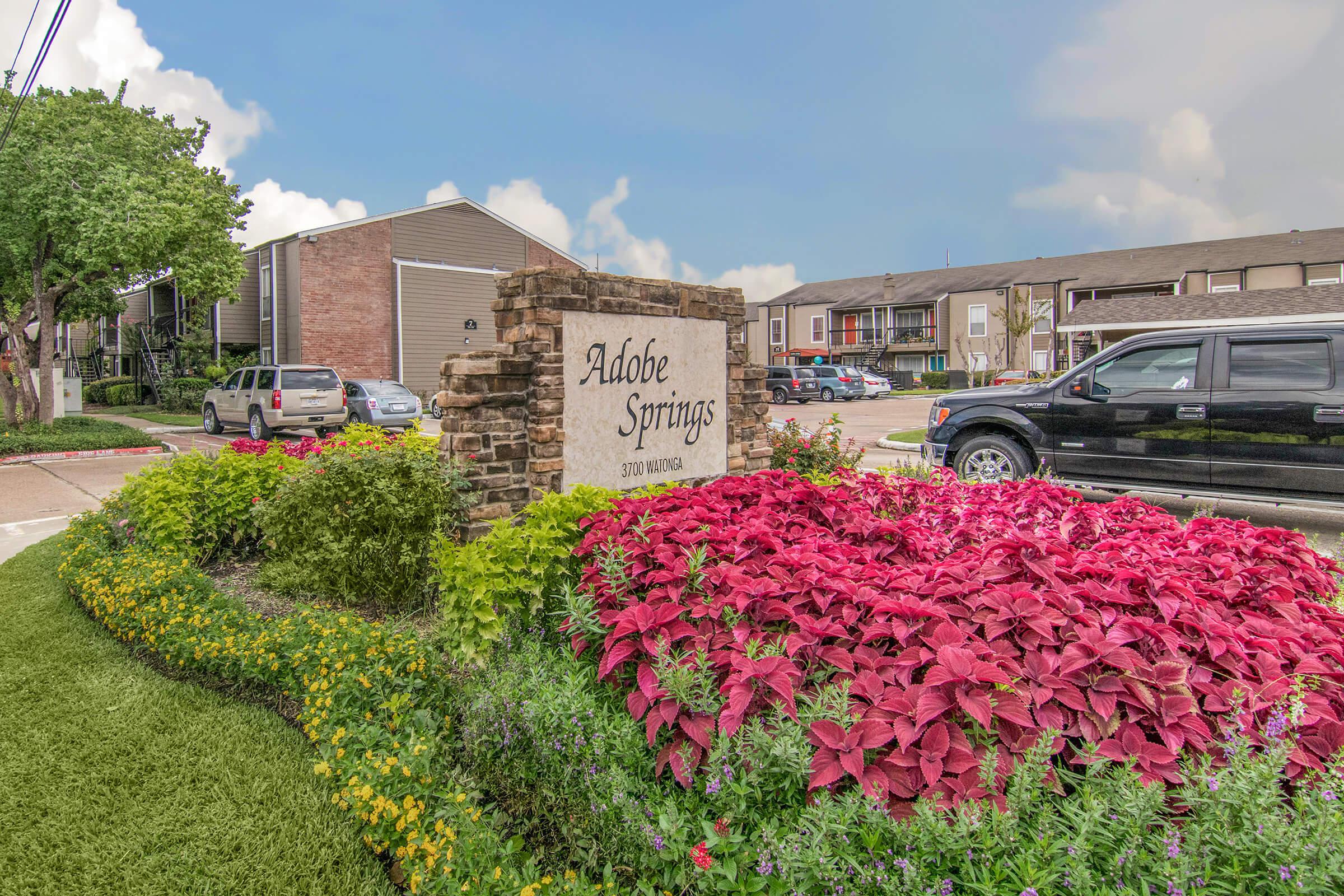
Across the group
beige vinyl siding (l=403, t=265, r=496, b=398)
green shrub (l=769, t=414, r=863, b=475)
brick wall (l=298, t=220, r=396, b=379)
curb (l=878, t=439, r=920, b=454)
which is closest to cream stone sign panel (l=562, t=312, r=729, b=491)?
green shrub (l=769, t=414, r=863, b=475)

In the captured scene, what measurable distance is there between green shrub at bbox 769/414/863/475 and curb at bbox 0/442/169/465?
15.1m

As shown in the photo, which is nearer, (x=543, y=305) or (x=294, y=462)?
(x=543, y=305)

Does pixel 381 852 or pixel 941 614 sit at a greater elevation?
pixel 941 614

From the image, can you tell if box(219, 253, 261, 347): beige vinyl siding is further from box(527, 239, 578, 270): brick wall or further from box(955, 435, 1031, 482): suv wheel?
box(955, 435, 1031, 482): suv wheel

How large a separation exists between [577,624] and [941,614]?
1372mm

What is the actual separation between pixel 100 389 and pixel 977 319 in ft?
164

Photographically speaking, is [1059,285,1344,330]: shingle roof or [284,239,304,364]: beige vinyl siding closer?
[1059,285,1344,330]: shingle roof

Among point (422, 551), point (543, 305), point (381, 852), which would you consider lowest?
point (381, 852)

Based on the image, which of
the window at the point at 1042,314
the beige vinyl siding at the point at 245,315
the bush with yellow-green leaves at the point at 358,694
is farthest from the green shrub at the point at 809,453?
the window at the point at 1042,314

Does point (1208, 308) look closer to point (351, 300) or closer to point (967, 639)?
point (351, 300)

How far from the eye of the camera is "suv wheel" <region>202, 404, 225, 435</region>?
22453mm

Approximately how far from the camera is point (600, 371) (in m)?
5.95

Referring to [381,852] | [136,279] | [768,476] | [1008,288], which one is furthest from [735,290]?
[1008,288]

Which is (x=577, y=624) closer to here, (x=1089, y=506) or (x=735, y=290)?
(x=1089, y=506)
